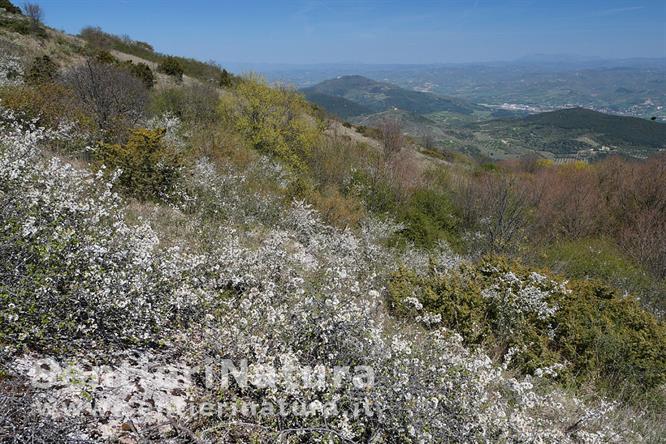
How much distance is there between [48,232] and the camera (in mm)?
4430

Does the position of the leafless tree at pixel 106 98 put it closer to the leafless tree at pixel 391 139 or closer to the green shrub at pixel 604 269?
the leafless tree at pixel 391 139

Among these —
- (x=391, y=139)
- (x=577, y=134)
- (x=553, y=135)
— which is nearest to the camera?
(x=391, y=139)

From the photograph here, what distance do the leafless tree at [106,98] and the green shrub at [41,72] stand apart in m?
1.72

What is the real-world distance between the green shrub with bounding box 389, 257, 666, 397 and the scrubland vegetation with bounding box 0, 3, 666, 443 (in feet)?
0.15

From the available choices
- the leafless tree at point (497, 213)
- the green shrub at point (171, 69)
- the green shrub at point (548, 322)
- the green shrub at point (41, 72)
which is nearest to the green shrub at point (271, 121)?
the green shrub at point (41, 72)

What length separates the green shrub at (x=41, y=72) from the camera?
16.7 m

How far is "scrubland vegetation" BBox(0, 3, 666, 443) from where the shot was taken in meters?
3.59

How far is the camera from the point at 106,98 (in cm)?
1480

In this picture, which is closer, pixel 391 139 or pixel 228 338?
pixel 228 338

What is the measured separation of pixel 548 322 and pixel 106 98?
17088 mm

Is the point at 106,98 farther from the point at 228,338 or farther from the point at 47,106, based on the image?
the point at 228,338

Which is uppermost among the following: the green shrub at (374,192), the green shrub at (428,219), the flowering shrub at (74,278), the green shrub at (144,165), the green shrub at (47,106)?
the green shrub at (47,106)

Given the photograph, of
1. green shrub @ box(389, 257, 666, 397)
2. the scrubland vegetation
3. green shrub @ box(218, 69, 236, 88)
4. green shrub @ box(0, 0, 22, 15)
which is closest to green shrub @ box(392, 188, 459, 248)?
the scrubland vegetation

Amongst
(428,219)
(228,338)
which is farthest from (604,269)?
(228,338)
